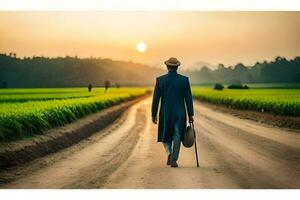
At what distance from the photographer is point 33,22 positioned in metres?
8.40

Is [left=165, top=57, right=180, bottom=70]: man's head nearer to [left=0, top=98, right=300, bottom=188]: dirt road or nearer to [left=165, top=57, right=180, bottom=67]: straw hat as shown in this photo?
[left=165, top=57, right=180, bottom=67]: straw hat

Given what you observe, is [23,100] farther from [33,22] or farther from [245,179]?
[245,179]

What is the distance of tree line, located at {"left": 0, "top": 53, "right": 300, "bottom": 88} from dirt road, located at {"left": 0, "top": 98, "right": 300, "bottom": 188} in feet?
1.92

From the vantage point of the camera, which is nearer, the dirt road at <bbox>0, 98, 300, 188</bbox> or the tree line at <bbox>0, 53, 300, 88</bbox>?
the dirt road at <bbox>0, 98, 300, 188</bbox>

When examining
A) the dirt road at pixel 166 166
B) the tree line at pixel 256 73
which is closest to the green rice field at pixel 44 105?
the dirt road at pixel 166 166

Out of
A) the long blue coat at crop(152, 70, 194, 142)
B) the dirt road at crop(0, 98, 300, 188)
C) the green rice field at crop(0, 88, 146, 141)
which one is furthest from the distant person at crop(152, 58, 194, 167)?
the green rice field at crop(0, 88, 146, 141)

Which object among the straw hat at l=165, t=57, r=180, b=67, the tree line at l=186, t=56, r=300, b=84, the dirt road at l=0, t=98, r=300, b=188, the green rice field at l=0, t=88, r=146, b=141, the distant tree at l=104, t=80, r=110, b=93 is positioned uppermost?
the straw hat at l=165, t=57, r=180, b=67

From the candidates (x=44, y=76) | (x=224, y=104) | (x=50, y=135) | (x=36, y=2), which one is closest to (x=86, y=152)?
(x=50, y=135)

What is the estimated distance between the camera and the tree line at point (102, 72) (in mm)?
8656

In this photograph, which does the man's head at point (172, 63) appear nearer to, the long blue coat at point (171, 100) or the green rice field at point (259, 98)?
the long blue coat at point (171, 100)

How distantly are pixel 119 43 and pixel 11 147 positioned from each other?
2144 mm

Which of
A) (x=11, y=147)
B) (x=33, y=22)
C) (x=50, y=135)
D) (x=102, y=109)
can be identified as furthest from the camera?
(x=102, y=109)

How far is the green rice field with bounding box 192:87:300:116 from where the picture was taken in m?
8.98

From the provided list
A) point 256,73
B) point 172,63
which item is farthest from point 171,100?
point 256,73
